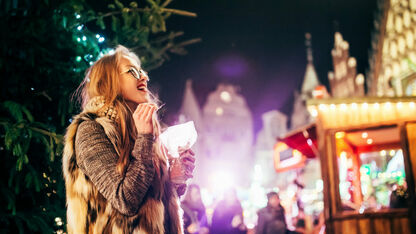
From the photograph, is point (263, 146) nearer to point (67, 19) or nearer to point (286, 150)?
point (286, 150)

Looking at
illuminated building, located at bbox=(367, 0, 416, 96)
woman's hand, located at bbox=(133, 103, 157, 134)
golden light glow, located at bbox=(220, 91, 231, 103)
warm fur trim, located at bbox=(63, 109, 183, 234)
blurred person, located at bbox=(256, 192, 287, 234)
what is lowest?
blurred person, located at bbox=(256, 192, 287, 234)

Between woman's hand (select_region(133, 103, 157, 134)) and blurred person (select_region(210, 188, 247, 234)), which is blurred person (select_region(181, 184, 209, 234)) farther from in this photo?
woman's hand (select_region(133, 103, 157, 134))

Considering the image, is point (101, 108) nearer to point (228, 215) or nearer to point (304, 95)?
point (228, 215)

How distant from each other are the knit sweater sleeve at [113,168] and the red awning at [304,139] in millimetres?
9421

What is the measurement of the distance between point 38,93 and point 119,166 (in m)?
2.52

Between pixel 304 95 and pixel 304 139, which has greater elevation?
pixel 304 95

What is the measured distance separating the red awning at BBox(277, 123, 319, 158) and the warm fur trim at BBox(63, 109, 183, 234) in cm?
926

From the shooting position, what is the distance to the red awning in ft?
36.2

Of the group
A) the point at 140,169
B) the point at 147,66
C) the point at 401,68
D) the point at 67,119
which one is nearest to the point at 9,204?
the point at 67,119

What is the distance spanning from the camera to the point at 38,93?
3.63m

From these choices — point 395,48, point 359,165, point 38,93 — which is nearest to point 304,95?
point 395,48

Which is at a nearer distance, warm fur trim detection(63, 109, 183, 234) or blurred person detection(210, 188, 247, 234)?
warm fur trim detection(63, 109, 183, 234)

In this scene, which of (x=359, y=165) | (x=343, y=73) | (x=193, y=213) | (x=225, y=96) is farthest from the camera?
(x=225, y=96)

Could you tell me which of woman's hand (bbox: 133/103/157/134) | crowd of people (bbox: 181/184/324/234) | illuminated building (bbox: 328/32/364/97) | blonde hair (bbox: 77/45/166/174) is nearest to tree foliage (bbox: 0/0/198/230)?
blonde hair (bbox: 77/45/166/174)
